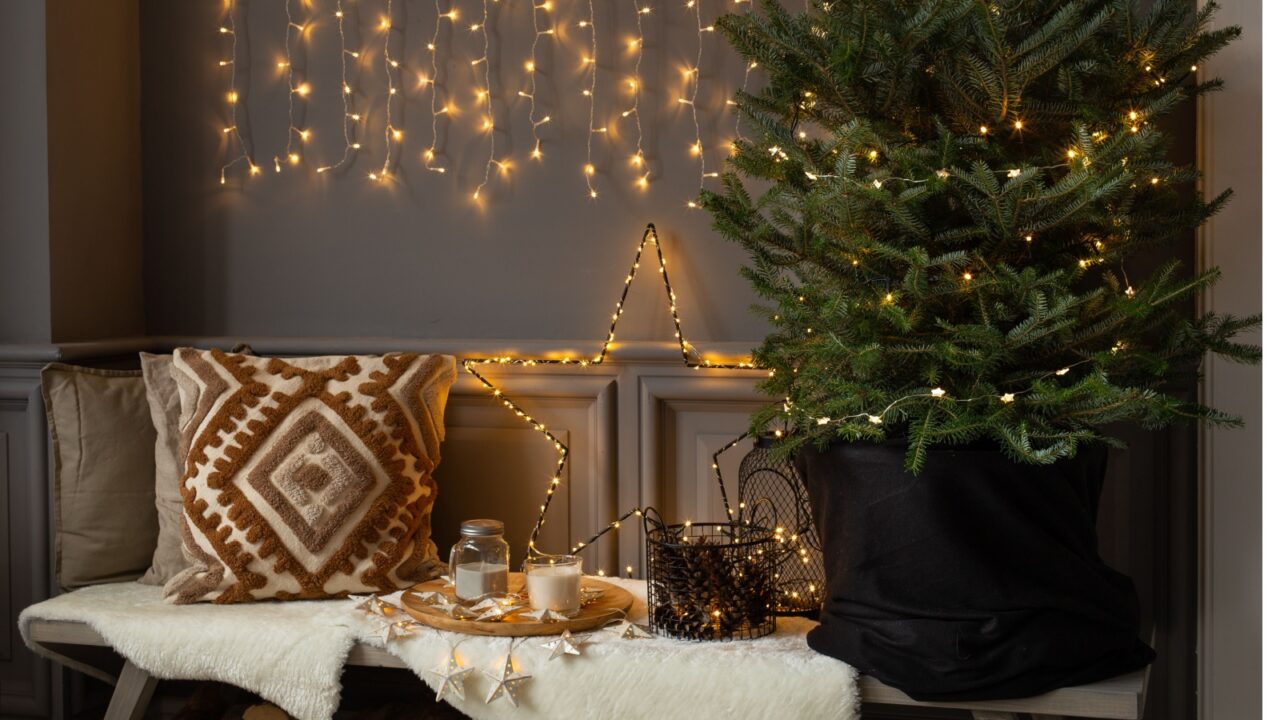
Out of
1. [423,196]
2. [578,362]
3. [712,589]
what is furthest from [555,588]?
[423,196]

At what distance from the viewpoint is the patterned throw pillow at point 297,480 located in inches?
78.8

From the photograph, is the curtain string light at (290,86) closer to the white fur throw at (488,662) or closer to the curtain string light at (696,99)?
the curtain string light at (696,99)

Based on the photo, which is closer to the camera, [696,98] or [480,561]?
[480,561]

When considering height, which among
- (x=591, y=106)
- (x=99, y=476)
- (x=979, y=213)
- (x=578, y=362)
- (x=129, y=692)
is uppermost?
(x=591, y=106)

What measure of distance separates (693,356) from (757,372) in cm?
13

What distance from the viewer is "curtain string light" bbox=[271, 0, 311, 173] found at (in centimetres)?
241

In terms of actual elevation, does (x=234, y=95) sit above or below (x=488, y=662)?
above

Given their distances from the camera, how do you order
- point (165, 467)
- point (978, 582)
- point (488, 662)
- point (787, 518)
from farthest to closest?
1. point (165, 467)
2. point (787, 518)
3. point (488, 662)
4. point (978, 582)

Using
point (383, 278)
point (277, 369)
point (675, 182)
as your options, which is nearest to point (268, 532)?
point (277, 369)

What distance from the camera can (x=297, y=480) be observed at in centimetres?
201

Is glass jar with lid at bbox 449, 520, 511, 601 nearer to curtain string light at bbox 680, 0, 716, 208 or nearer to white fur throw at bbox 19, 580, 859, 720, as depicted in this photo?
white fur throw at bbox 19, 580, 859, 720

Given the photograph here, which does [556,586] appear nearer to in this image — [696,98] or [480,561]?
[480,561]

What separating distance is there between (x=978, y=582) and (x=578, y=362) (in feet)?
3.18

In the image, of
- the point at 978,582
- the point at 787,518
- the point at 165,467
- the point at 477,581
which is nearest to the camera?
the point at 978,582
